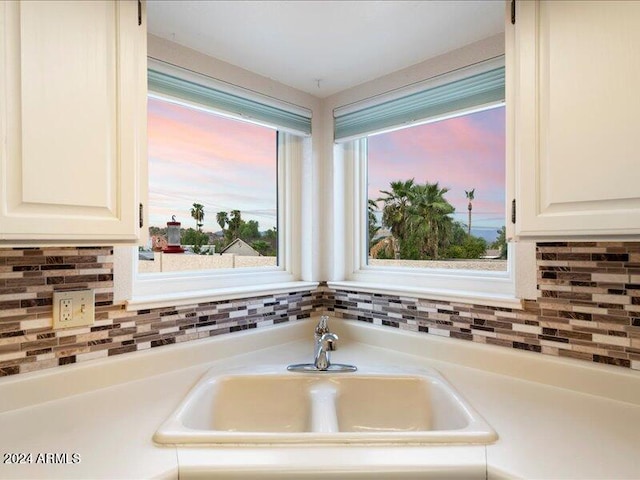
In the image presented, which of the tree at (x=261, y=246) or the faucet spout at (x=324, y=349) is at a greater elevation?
the tree at (x=261, y=246)

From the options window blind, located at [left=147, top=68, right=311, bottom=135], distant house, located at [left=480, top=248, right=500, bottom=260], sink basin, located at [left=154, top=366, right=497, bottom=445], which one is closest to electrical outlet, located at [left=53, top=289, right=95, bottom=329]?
sink basin, located at [left=154, top=366, right=497, bottom=445]

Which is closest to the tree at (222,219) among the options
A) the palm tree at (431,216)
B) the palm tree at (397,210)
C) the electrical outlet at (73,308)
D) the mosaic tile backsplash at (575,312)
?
the electrical outlet at (73,308)

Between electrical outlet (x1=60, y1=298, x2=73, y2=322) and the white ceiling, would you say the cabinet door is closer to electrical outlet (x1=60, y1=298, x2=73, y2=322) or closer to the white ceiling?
the white ceiling

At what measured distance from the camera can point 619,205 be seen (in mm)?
833

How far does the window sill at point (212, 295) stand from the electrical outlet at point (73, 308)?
0.38 feet

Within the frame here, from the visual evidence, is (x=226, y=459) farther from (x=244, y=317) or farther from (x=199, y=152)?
(x=199, y=152)

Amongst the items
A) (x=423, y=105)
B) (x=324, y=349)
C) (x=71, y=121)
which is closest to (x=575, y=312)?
(x=324, y=349)

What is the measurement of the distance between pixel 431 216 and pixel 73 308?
146 centimetres

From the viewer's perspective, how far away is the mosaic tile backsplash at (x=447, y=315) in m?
1.06

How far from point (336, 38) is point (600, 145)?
3.17 ft

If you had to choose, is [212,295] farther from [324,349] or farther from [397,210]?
[397,210]

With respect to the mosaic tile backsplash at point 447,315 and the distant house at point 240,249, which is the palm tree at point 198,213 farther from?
the mosaic tile backsplash at point 447,315

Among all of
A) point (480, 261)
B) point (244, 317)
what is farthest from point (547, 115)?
point (244, 317)

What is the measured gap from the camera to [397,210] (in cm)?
185
